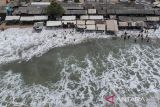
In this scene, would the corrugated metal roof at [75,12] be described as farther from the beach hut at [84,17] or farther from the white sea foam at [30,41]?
the white sea foam at [30,41]

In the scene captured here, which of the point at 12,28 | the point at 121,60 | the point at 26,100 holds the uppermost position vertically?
the point at 12,28

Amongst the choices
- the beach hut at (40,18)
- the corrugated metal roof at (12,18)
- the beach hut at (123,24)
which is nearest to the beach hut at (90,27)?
the beach hut at (123,24)

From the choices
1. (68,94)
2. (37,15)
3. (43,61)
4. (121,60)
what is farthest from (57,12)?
(68,94)

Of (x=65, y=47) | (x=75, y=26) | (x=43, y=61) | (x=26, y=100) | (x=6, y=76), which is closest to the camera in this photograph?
(x=26, y=100)

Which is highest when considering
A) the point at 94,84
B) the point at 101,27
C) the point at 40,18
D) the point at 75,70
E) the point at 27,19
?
the point at 40,18

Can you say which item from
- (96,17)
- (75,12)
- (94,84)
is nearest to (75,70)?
(94,84)

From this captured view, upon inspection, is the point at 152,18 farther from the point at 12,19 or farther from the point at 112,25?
the point at 12,19

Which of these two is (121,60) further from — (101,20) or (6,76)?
(6,76)
